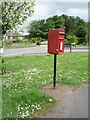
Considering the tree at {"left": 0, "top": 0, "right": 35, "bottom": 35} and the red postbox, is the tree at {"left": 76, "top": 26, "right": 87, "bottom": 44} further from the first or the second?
the red postbox

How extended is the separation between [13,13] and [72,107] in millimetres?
6456

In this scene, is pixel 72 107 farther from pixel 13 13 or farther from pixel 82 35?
pixel 82 35

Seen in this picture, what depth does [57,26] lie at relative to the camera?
58.6m

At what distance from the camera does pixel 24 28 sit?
9570mm

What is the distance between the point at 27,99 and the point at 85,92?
221 centimetres

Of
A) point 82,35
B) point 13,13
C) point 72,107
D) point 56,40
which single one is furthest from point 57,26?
point 72,107

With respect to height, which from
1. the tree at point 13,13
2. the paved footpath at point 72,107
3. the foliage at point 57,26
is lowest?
the paved footpath at point 72,107

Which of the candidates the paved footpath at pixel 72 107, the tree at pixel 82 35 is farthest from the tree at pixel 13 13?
the tree at pixel 82 35

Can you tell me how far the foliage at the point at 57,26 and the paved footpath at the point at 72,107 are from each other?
47204mm

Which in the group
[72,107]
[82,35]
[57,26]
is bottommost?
[72,107]

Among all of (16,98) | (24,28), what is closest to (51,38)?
(16,98)

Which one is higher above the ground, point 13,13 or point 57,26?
point 57,26

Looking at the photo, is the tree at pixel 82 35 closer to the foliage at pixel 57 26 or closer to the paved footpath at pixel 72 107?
the foliage at pixel 57 26

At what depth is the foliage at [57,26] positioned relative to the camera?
179 ft
